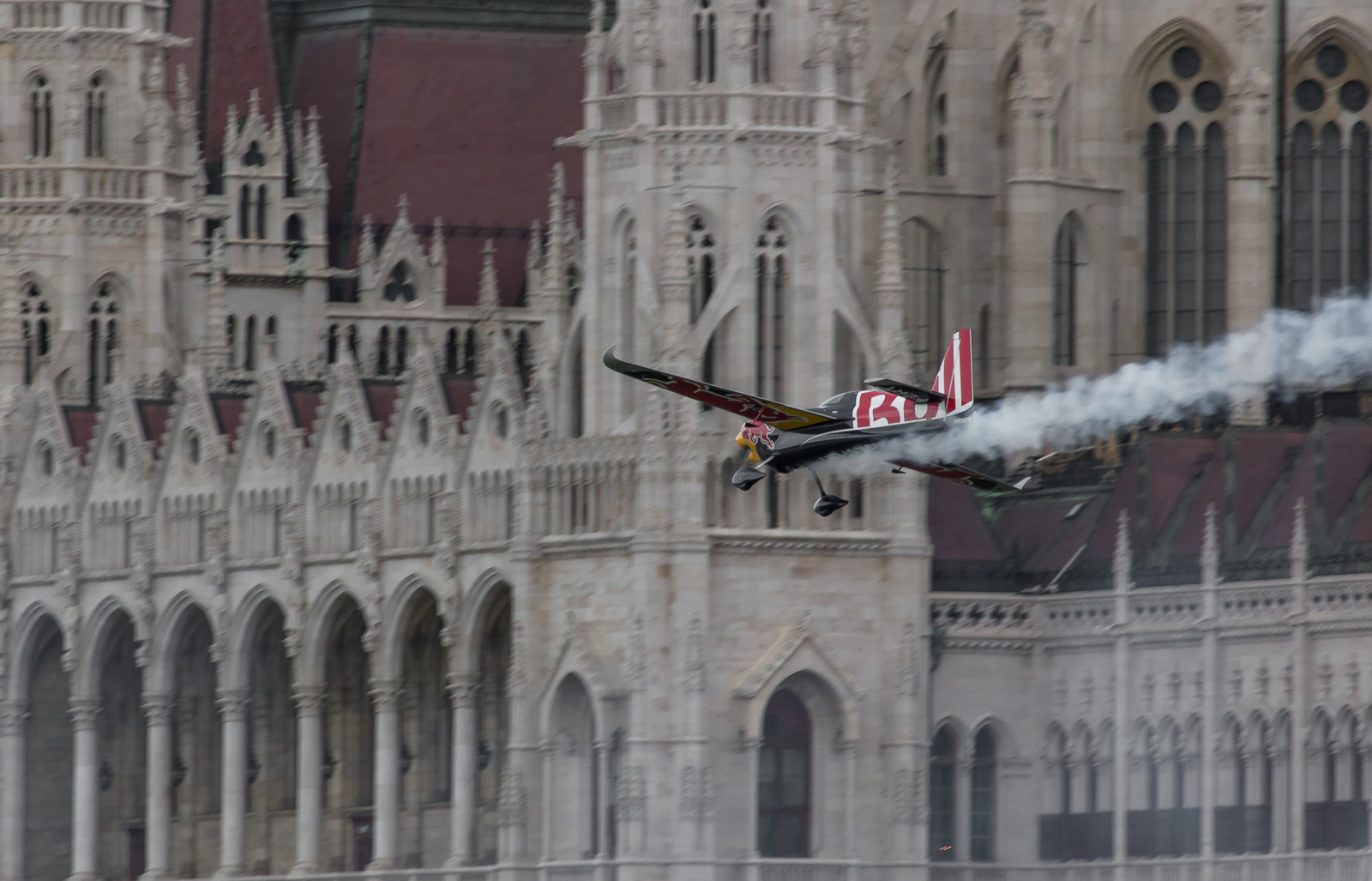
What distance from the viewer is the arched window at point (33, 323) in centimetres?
15688

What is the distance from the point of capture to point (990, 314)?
147 meters

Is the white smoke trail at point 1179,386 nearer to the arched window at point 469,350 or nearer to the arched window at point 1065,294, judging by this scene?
the arched window at point 1065,294

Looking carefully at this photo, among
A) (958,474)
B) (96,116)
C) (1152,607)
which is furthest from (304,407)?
(958,474)

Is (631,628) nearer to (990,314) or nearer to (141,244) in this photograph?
(990,314)

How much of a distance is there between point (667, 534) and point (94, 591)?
89.6 ft

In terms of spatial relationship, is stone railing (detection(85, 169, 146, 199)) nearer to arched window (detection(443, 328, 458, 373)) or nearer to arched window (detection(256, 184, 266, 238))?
arched window (detection(256, 184, 266, 238))

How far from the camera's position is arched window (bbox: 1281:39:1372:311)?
146750 mm

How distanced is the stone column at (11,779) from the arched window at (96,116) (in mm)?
15439

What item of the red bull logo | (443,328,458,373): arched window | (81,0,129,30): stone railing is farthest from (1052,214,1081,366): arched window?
the red bull logo

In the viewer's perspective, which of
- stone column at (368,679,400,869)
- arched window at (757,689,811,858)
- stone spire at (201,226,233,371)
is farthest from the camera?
stone spire at (201,226,233,371)

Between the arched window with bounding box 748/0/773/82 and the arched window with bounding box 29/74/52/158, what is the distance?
31.0m

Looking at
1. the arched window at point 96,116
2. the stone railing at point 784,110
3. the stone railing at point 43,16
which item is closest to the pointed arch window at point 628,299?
the stone railing at point 784,110

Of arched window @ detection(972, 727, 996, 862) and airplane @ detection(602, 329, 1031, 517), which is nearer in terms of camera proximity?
airplane @ detection(602, 329, 1031, 517)

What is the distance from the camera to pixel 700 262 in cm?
13288
